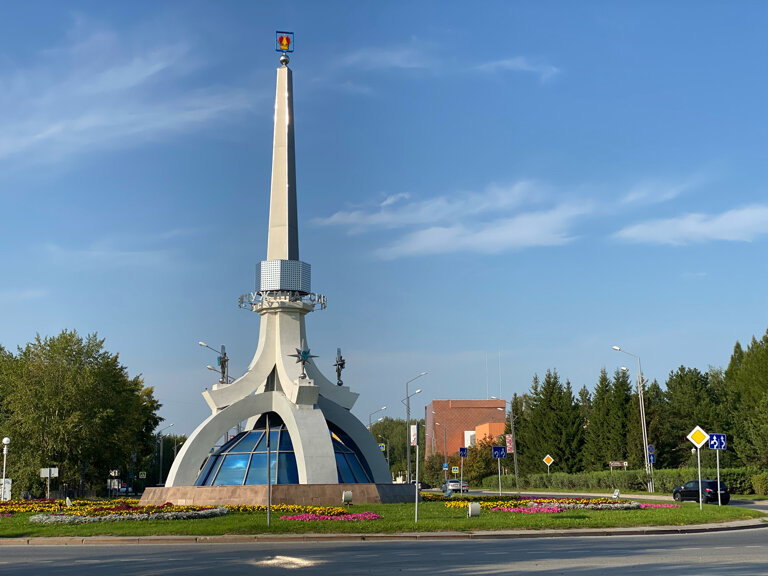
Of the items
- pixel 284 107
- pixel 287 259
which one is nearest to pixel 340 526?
pixel 287 259

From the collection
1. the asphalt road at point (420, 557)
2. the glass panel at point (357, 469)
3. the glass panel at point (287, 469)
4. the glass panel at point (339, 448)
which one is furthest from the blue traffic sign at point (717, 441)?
the glass panel at point (287, 469)

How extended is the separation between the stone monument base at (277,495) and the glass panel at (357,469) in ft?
13.0

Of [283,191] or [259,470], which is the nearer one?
[259,470]

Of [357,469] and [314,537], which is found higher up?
[357,469]

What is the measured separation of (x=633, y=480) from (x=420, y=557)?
159 ft

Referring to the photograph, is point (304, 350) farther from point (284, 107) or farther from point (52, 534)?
point (52, 534)

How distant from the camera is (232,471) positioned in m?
39.0

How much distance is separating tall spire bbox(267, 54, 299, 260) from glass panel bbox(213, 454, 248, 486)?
35.7ft

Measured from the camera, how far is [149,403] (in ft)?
255

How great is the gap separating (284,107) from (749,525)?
3181 centimetres

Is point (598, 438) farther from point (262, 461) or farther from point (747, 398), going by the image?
point (262, 461)

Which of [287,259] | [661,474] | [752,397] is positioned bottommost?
[661,474]

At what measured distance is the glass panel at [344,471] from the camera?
1538 inches

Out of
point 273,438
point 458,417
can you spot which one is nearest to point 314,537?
point 273,438
